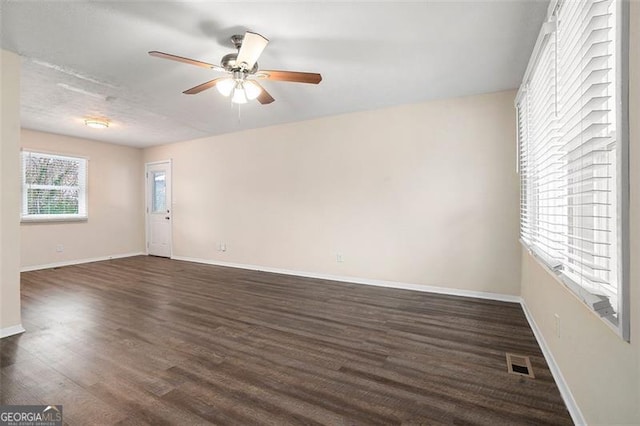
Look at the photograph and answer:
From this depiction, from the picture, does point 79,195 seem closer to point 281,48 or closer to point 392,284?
point 281,48

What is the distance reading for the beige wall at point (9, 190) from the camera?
2490 mm

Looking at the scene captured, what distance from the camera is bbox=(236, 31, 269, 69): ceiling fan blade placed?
6.48 ft

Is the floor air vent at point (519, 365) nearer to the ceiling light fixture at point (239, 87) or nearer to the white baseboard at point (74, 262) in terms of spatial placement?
the ceiling light fixture at point (239, 87)

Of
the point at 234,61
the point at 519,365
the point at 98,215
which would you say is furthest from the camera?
the point at 98,215

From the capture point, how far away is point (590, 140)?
4.10 feet

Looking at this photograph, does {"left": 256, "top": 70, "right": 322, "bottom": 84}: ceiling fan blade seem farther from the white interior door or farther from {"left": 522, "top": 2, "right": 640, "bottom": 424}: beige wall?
the white interior door

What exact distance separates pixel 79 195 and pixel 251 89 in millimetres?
5184

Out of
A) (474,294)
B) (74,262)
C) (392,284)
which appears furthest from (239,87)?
(74,262)

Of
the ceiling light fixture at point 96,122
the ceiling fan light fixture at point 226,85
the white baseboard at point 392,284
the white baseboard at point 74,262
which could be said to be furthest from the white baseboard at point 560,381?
the white baseboard at point 74,262

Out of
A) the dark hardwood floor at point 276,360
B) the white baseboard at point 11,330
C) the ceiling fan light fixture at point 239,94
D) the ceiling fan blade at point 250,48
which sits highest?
the ceiling fan blade at point 250,48

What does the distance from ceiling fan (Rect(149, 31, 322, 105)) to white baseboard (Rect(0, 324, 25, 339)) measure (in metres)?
2.64

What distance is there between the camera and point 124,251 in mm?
6465

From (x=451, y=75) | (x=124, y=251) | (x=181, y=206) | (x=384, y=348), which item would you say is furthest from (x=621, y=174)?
(x=124, y=251)

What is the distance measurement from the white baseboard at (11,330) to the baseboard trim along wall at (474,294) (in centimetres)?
299
